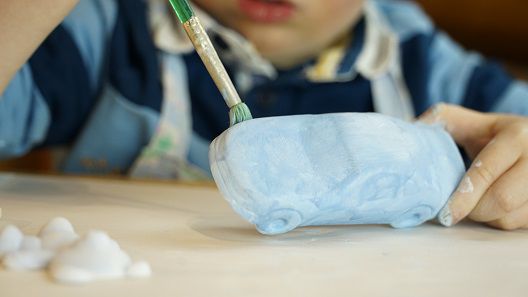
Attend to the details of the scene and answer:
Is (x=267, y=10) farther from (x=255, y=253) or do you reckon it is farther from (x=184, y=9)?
(x=255, y=253)

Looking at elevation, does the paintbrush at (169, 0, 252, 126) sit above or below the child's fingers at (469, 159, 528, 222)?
above

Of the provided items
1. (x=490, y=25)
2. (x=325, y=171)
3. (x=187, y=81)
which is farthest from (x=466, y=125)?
(x=490, y=25)

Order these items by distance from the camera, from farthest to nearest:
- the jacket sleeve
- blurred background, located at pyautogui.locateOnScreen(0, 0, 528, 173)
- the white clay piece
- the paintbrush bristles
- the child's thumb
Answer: blurred background, located at pyautogui.locateOnScreen(0, 0, 528, 173)
the jacket sleeve
the child's thumb
the paintbrush bristles
the white clay piece

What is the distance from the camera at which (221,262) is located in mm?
409

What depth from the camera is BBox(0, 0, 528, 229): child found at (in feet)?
2.53

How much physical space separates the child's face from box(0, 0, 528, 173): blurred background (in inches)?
15.6

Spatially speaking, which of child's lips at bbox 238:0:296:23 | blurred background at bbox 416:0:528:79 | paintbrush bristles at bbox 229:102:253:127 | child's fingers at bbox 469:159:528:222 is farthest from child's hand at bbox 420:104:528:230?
blurred background at bbox 416:0:528:79

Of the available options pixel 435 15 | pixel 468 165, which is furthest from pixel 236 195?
pixel 435 15

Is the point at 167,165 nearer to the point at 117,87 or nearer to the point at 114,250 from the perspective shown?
the point at 117,87

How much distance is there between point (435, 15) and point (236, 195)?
913mm

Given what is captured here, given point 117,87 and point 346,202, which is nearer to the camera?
point 346,202

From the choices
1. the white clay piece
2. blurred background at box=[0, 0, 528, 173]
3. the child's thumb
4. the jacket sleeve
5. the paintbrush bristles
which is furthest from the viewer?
blurred background at box=[0, 0, 528, 173]

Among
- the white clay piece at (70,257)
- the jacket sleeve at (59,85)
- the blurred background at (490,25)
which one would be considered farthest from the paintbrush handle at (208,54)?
the blurred background at (490,25)

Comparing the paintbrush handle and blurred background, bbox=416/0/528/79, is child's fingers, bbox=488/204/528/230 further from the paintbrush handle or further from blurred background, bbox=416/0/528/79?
blurred background, bbox=416/0/528/79
